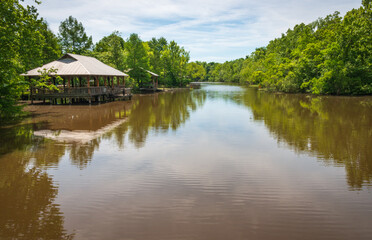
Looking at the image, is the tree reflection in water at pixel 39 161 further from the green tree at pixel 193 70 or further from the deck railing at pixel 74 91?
the green tree at pixel 193 70

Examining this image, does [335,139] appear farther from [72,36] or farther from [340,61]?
[72,36]

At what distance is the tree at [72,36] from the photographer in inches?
2213

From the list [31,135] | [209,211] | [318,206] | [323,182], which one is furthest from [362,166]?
[31,135]

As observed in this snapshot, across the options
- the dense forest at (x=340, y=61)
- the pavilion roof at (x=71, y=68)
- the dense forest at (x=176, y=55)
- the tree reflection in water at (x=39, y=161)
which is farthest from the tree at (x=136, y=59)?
the tree reflection in water at (x=39, y=161)

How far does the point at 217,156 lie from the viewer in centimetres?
1057

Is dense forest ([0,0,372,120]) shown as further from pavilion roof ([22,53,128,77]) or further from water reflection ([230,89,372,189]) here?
water reflection ([230,89,372,189])

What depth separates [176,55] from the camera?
72.9 metres

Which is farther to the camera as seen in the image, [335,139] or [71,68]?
[71,68]

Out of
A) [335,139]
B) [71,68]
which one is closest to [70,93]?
[71,68]

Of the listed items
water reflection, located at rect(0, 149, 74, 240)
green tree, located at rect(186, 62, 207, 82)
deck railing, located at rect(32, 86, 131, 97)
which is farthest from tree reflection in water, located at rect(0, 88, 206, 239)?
green tree, located at rect(186, 62, 207, 82)

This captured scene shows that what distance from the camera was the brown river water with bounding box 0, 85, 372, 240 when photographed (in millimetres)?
5492

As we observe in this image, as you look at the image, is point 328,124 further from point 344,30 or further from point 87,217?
point 344,30

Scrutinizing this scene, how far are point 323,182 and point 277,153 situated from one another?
3130 mm

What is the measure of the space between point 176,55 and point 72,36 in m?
27.8
